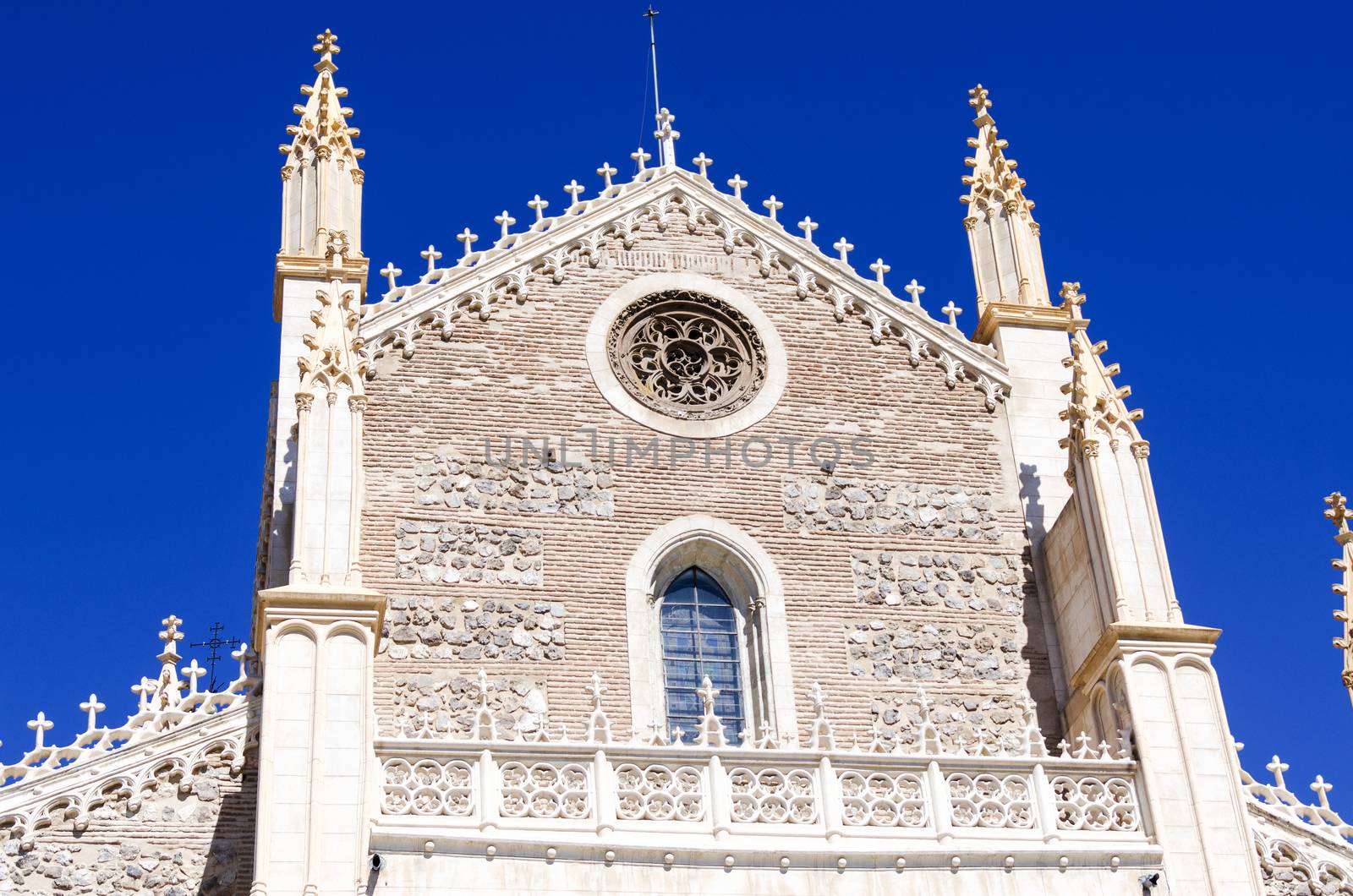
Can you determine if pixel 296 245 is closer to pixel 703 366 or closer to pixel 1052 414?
pixel 703 366

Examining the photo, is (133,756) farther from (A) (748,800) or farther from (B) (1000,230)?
(B) (1000,230)

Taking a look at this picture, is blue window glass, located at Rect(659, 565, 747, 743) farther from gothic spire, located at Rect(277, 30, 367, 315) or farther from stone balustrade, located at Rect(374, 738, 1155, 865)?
gothic spire, located at Rect(277, 30, 367, 315)

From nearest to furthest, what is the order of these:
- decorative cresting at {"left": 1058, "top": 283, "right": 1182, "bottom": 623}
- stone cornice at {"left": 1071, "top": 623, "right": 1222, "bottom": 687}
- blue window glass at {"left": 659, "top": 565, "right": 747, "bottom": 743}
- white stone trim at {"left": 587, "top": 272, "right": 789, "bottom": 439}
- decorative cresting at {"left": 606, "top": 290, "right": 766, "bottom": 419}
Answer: stone cornice at {"left": 1071, "top": 623, "right": 1222, "bottom": 687} → decorative cresting at {"left": 1058, "top": 283, "right": 1182, "bottom": 623} → blue window glass at {"left": 659, "top": 565, "right": 747, "bottom": 743} → white stone trim at {"left": 587, "top": 272, "right": 789, "bottom": 439} → decorative cresting at {"left": 606, "top": 290, "right": 766, "bottom": 419}

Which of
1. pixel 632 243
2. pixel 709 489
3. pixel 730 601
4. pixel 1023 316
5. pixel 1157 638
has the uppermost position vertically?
pixel 632 243

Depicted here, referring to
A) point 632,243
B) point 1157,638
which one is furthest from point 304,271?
point 1157,638

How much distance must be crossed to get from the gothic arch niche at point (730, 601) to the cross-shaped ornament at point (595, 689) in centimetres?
36

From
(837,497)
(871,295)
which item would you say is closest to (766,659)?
(837,497)

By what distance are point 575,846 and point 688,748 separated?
1415 millimetres

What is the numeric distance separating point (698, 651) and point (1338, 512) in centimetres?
702

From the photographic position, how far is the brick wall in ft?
68.9

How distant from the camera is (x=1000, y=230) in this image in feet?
84.3

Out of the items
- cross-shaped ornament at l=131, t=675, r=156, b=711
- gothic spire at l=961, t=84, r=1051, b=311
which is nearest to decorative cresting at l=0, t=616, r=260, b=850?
cross-shaped ornament at l=131, t=675, r=156, b=711

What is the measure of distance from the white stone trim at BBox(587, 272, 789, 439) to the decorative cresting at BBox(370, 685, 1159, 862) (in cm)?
427

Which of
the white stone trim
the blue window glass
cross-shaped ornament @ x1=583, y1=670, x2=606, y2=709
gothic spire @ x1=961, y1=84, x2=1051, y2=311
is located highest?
gothic spire @ x1=961, y1=84, x2=1051, y2=311
